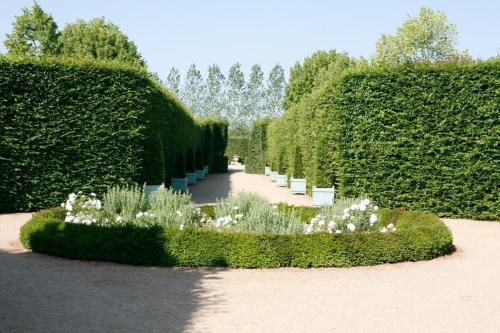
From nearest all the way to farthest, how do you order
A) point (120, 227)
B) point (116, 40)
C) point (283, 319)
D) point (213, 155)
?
point (283, 319)
point (120, 227)
point (116, 40)
point (213, 155)

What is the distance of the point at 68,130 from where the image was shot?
1450 centimetres

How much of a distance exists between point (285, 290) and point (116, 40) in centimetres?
3335

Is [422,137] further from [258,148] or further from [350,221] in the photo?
[258,148]

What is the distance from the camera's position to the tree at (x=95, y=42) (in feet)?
117

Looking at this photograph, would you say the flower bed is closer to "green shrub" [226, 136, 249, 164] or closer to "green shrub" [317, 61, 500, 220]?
"green shrub" [317, 61, 500, 220]

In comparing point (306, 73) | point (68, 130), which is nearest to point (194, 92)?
point (306, 73)

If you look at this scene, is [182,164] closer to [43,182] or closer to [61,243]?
[43,182]

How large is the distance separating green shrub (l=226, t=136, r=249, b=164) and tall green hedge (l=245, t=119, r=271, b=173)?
16189 mm

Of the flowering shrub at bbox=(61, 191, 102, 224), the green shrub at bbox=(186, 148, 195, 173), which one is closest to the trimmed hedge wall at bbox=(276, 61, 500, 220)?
the flowering shrub at bbox=(61, 191, 102, 224)

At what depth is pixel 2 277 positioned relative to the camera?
7219 mm

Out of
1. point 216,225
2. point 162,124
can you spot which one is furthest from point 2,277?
point 162,124

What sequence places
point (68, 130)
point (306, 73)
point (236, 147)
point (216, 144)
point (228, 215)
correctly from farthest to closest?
point (236, 147)
point (306, 73)
point (216, 144)
point (68, 130)
point (228, 215)

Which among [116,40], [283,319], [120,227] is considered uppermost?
[116,40]

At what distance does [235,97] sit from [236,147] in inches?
1246
